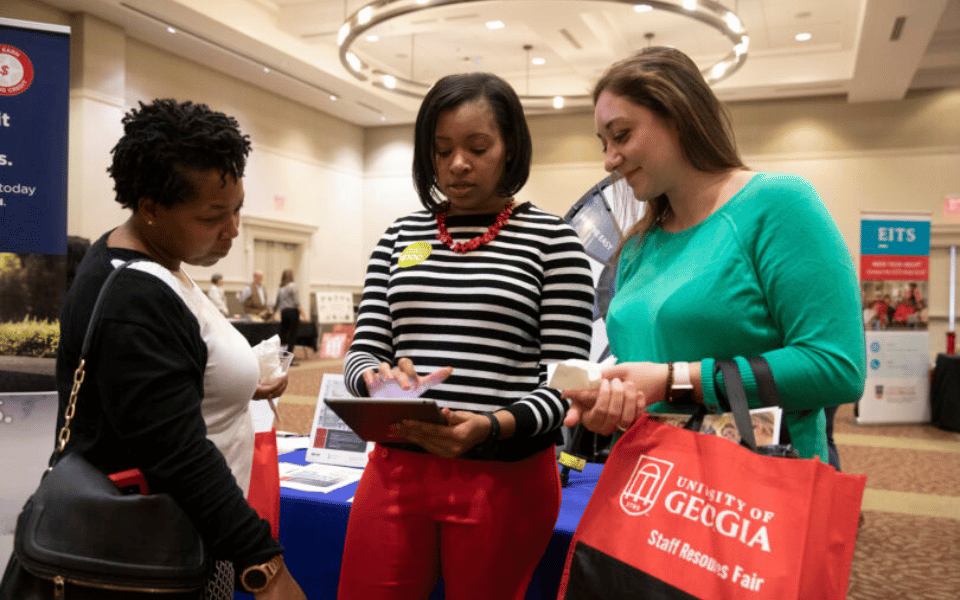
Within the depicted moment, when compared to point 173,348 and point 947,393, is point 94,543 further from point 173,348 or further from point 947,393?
point 947,393

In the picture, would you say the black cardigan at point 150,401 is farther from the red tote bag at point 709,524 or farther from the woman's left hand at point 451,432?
the red tote bag at point 709,524

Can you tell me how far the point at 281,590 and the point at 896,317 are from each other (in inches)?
307

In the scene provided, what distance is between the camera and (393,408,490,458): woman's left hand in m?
1.18

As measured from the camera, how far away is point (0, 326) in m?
2.33

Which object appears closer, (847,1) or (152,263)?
(152,263)

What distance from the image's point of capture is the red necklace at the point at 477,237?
1363mm

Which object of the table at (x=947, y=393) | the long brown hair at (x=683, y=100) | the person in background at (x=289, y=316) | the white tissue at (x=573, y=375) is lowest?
the table at (x=947, y=393)

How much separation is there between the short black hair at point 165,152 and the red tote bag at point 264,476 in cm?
51

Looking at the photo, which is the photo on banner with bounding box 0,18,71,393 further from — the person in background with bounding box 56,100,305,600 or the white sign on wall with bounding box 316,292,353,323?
the white sign on wall with bounding box 316,292,353,323

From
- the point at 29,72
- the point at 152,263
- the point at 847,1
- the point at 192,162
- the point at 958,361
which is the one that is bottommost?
the point at 958,361

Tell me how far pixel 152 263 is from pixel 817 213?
96cm

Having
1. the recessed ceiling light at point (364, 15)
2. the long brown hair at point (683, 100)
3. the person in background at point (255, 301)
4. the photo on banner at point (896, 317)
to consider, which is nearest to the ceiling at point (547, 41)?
the recessed ceiling light at point (364, 15)

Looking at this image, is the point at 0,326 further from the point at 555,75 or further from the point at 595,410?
the point at 555,75

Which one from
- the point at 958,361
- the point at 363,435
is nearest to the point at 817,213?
the point at 363,435
